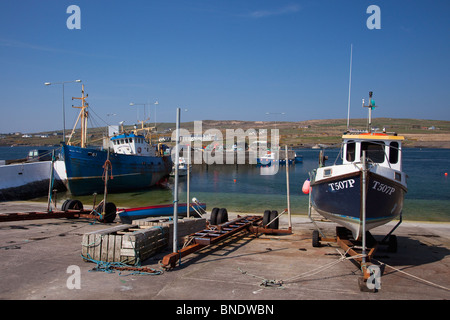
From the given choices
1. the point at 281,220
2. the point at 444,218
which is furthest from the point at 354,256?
the point at 444,218

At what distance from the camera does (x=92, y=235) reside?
28.0 ft

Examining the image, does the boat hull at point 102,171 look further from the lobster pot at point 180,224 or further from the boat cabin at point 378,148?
the boat cabin at point 378,148

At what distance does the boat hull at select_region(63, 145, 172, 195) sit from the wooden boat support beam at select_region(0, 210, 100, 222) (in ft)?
57.1

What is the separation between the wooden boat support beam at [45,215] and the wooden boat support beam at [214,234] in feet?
19.3

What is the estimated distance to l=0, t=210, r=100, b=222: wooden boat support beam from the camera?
1344 cm

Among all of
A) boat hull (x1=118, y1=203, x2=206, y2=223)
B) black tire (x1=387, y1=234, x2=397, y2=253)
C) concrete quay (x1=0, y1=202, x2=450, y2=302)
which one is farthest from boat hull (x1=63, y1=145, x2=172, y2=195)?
black tire (x1=387, y1=234, x2=397, y2=253)

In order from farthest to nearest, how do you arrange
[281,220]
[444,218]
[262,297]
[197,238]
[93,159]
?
[93,159], [444,218], [281,220], [197,238], [262,297]

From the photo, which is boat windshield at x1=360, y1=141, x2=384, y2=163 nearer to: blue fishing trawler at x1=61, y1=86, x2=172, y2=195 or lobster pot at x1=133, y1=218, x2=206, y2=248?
lobster pot at x1=133, y1=218, x2=206, y2=248

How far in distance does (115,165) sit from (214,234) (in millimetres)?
29240

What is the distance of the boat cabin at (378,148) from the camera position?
10422mm

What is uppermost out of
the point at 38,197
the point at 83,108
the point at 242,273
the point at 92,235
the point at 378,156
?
the point at 83,108

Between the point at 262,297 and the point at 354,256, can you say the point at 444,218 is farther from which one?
the point at 262,297
